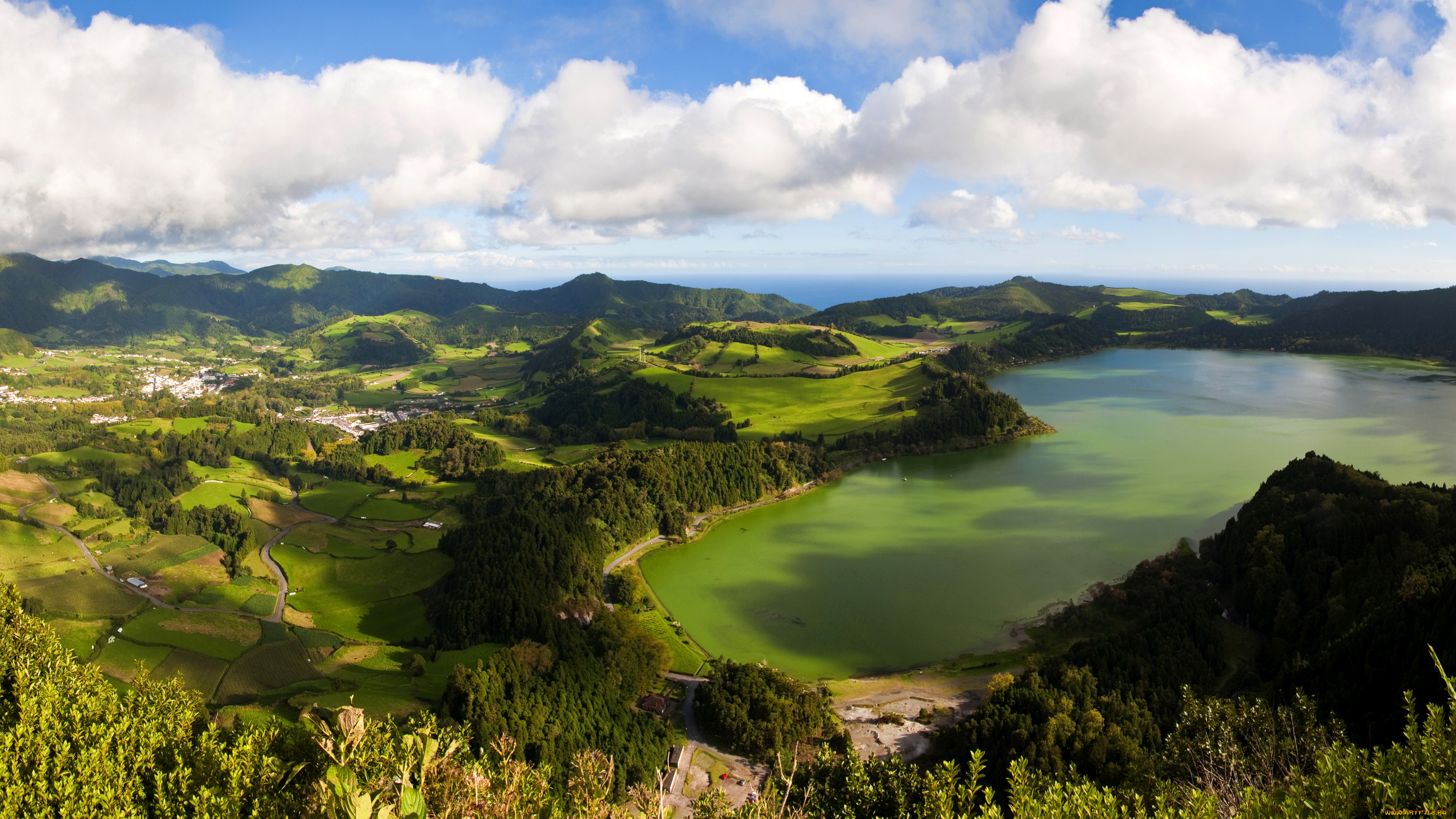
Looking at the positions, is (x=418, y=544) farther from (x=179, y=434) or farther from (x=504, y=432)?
(x=179, y=434)

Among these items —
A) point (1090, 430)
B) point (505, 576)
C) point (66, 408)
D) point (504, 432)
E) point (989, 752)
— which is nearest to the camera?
point (989, 752)

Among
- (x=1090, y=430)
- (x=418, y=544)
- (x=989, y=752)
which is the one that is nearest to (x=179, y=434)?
(x=418, y=544)

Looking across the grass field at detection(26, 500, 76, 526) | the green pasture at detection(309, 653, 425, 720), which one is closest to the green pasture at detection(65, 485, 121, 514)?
the grass field at detection(26, 500, 76, 526)

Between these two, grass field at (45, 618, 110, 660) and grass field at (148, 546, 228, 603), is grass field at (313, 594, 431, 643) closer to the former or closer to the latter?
grass field at (148, 546, 228, 603)

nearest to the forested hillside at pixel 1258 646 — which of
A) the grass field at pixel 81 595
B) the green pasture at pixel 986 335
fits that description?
the grass field at pixel 81 595

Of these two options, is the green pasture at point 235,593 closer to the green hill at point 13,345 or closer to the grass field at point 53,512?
the grass field at point 53,512

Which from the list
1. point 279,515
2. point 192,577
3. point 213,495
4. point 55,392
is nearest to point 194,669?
point 192,577
